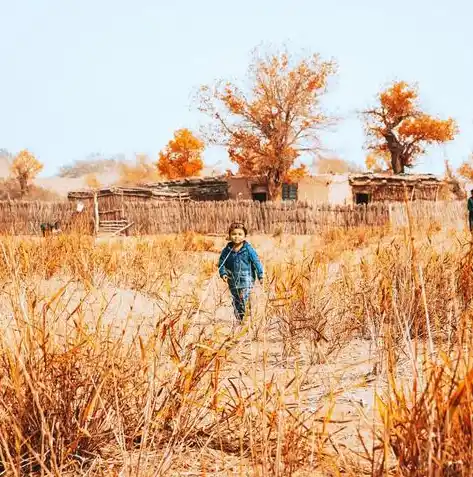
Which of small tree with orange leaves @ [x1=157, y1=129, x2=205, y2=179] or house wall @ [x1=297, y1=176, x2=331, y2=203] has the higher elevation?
small tree with orange leaves @ [x1=157, y1=129, x2=205, y2=179]

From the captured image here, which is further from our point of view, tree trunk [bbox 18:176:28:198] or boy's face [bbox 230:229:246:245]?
tree trunk [bbox 18:176:28:198]

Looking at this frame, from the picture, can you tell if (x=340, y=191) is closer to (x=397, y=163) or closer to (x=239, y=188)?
(x=239, y=188)

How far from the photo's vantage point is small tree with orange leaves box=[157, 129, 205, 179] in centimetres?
4328

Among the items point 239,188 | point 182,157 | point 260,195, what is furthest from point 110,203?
point 182,157

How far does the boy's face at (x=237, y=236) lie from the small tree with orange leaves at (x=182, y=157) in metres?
38.4

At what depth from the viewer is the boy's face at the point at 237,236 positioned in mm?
5137

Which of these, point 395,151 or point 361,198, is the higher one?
point 395,151

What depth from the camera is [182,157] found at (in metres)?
43.6

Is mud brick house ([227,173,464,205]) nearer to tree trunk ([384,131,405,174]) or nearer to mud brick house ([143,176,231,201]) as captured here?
mud brick house ([143,176,231,201])

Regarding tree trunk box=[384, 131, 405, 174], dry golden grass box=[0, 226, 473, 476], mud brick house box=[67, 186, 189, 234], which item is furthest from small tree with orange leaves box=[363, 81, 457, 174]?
dry golden grass box=[0, 226, 473, 476]

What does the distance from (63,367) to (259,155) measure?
86.4 ft

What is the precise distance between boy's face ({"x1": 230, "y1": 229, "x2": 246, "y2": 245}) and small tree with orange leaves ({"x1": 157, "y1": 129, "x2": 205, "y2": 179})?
38.4 metres

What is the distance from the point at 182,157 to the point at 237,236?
39.1 metres

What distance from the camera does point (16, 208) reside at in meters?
25.1
